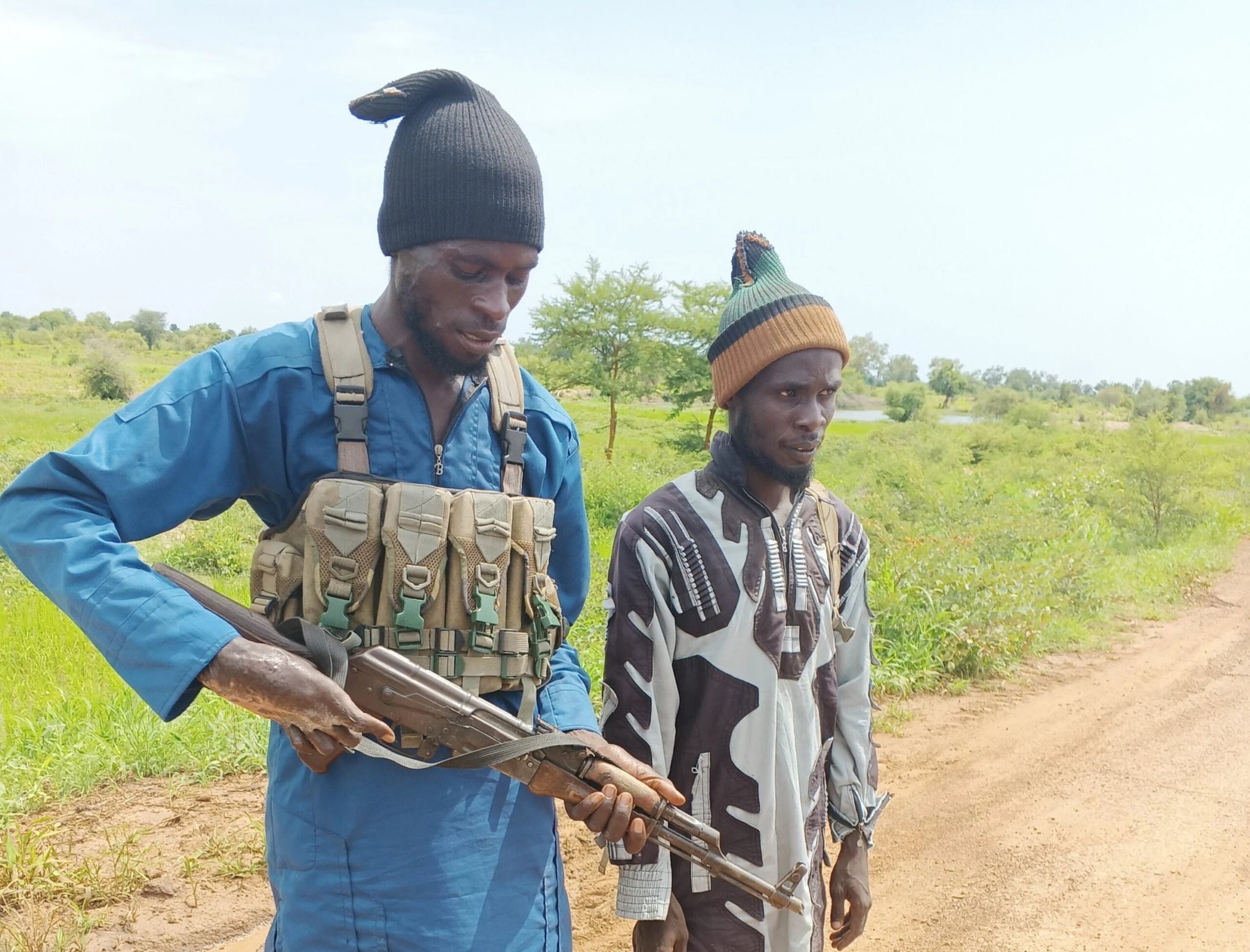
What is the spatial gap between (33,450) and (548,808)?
13026 millimetres

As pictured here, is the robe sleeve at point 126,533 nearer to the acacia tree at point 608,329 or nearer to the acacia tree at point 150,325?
the acacia tree at point 608,329

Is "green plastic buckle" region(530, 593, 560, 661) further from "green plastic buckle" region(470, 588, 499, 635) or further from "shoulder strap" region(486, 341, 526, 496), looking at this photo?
"shoulder strap" region(486, 341, 526, 496)

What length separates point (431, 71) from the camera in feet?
→ 6.34

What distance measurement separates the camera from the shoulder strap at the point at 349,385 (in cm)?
177

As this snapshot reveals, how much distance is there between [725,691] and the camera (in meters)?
2.26

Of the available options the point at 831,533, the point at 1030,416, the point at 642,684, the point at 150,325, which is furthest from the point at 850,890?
the point at 150,325

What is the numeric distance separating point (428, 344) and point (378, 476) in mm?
259

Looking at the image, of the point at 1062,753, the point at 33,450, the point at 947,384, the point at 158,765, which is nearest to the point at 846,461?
the point at 33,450

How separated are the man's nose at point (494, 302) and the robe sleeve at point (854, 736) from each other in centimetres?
Answer: 118

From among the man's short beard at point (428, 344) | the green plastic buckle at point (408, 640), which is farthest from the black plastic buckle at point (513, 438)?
the green plastic buckle at point (408, 640)

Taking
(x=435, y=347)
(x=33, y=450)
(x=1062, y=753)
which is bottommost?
(x=1062, y=753)

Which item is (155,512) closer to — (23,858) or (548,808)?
(548,808)

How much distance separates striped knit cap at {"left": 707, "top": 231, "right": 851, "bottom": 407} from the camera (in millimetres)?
2406

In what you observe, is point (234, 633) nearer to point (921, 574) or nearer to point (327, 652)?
Answer: point (327, 652)
